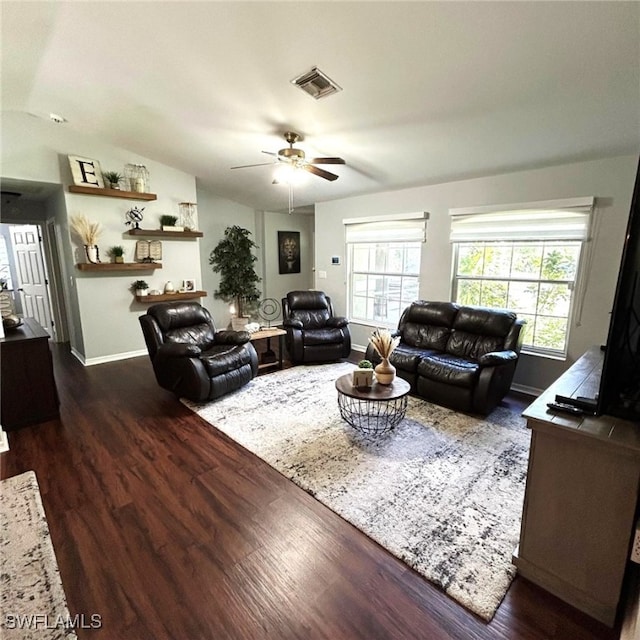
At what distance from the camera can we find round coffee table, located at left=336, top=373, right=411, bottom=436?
2662mm

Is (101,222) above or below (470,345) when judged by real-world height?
above

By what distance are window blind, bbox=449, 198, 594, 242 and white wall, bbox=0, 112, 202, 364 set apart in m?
3.98

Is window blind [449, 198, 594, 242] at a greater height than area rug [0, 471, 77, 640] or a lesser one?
greater

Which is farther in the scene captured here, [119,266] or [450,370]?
[119,266]

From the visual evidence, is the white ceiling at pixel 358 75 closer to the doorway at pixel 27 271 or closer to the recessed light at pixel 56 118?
the recessed light at pixel 56 118

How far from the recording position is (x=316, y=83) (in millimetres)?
2512

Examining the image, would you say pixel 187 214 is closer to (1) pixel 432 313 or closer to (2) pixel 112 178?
(2) pixel 112 178

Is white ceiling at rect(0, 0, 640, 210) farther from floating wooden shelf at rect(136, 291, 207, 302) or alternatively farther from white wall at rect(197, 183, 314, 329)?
white wall at rect(197, 183, 314, 329)

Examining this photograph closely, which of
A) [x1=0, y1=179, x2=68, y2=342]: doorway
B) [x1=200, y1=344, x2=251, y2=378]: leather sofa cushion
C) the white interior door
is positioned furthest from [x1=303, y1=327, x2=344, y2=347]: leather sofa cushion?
the white interior door

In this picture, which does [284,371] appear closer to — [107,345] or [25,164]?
[107,345]

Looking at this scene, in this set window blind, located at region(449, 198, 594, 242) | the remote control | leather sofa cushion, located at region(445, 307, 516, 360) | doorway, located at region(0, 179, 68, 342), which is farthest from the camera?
doorway, located at region(0, 179, 68, 342)

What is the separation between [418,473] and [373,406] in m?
1.03

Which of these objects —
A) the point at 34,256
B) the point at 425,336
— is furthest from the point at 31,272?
the point at 425,336

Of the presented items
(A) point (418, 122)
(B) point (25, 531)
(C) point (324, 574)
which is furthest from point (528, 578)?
(A) point (418, 122)
